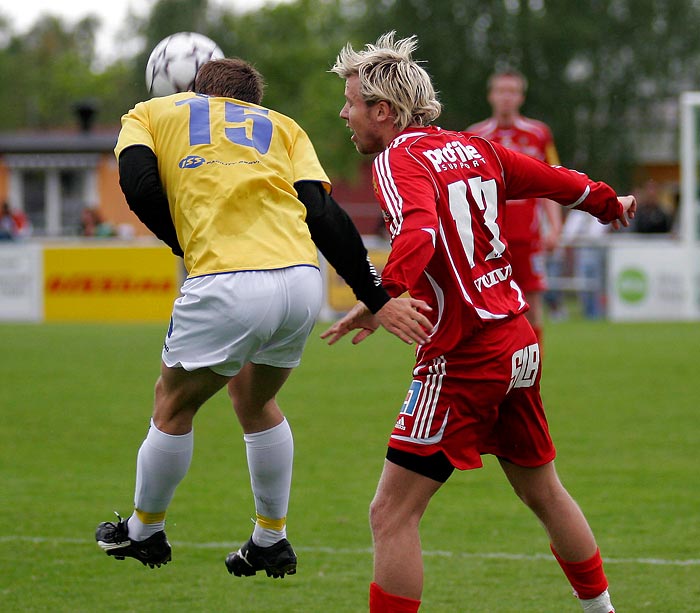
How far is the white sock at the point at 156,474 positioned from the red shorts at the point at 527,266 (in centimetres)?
542

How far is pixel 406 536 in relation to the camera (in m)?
4.19

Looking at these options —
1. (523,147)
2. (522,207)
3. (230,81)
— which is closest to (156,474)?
A: (230,81)

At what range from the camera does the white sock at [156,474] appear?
15.7 ft

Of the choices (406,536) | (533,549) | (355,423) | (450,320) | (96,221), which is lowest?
(96,221)

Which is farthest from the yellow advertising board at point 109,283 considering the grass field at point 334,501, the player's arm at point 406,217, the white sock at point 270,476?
the player's arm at point 406,217

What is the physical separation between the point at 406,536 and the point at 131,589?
1.79m

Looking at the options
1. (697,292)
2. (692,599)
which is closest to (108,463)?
(692,599)

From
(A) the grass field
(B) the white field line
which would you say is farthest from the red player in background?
(B) the white field line

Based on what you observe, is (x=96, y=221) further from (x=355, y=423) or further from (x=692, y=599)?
(x=692, y=599)

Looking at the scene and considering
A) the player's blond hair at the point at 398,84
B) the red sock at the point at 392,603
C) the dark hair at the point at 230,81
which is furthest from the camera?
the dark hair at the point at 230,81

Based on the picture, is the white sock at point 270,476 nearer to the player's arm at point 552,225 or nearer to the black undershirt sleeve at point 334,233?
the black undershirt sleeve at point 334,233

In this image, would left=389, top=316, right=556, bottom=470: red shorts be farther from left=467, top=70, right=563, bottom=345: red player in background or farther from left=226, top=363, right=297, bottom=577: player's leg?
left=467, top=70, right=563, bottom=345: red player in background

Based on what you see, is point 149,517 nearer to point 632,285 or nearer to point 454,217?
point 454,217

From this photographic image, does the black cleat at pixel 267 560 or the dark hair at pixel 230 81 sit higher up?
the dark hair at pixel 230 81
